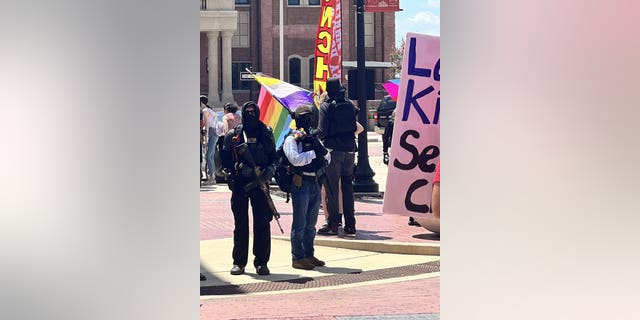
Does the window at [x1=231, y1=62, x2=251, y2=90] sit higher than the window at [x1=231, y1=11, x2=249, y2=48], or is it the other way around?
the window at [x1=231, y1=11, x2=249, y2=48]

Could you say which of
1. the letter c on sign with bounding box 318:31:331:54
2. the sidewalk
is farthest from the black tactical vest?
the letter c on sign with bounding box 318:31:331:54

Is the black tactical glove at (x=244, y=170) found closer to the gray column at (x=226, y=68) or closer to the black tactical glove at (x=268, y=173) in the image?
the black tactical glove at (x=268, y=173)

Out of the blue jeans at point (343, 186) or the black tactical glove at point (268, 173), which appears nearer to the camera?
the black tactical glove at point (268, 173)

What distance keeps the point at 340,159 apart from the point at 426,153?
4.17 ft

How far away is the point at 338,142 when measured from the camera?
42.5ft

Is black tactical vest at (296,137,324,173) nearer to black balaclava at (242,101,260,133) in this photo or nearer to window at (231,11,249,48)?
black balaclava at (242,101,260,133)

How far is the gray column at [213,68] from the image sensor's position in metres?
58.9

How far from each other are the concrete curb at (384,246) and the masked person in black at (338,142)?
0.50 metres

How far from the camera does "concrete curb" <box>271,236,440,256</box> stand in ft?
39.7

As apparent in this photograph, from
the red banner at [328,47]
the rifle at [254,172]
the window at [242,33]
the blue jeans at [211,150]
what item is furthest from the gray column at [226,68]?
the rifle at [254,172]

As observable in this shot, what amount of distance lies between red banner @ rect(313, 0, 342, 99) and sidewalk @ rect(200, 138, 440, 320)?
11.0 ft

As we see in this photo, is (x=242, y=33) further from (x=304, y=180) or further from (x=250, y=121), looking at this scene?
(x=250, y=121)
